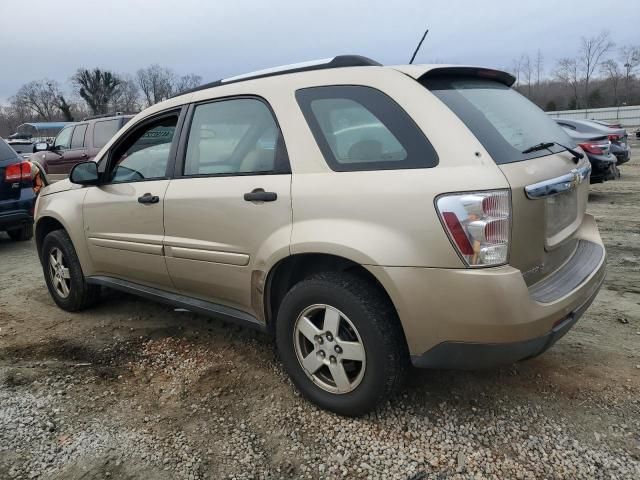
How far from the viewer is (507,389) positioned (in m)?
2.96

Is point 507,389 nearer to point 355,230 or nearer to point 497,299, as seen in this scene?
point 497,299

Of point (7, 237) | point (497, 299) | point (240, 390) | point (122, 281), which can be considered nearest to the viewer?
point (497, 299)

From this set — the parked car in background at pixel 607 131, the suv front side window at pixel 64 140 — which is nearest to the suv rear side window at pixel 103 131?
the suv front side window at pixel 64 140

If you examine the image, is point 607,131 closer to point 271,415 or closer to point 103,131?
point 103,131

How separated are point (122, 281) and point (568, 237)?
3.11m

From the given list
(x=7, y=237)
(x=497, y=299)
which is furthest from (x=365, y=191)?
(x=7, y=237)

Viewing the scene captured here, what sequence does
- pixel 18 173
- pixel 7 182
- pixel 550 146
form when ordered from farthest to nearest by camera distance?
pixel 18 173 → pixel 7 182 → pixel 550 146

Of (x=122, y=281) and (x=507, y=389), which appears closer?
(x=507, y=389)

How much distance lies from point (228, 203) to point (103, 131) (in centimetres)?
807

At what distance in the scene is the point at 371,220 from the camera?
238cm

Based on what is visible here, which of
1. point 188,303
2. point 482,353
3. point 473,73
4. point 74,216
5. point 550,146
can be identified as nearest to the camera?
point 482,353

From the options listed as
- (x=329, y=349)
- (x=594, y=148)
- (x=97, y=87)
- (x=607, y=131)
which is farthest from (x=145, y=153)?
(x=97, y=87)

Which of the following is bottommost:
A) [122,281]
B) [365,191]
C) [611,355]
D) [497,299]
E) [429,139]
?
[611,355]

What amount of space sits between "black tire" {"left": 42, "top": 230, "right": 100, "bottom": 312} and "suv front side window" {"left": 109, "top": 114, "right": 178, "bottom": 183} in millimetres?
845
